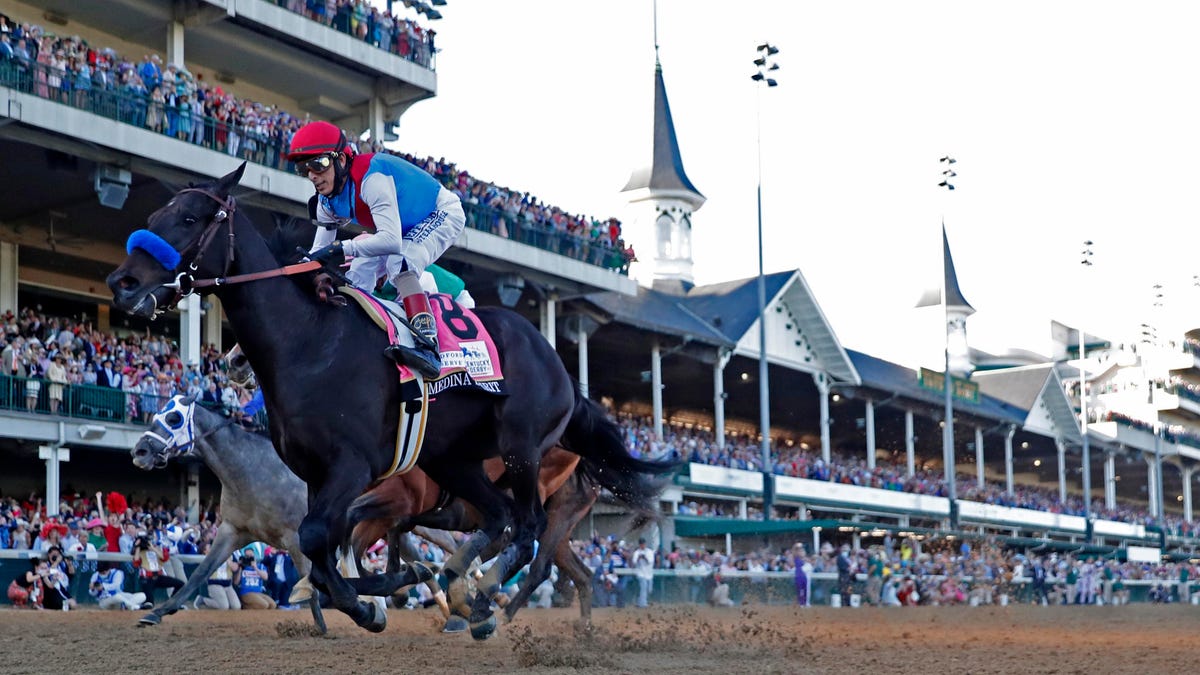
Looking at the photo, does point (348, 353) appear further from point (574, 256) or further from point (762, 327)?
point (762, 327)

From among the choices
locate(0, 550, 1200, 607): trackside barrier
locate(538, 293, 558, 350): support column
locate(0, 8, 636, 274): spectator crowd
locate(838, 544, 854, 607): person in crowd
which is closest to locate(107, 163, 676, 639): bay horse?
locate(0, 550, 1200, 607): trackside barrier

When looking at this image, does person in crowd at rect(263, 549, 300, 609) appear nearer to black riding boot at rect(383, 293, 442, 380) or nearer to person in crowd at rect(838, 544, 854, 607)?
black riding boot at rect(383, 293, 442, 380)

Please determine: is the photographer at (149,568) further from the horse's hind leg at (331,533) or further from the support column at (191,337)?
the horse's hind leg at (331,533)

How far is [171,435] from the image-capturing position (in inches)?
472

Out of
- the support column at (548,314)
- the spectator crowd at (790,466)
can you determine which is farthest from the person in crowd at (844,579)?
the support column at (548,314)

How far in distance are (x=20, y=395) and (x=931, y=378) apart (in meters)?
35.5

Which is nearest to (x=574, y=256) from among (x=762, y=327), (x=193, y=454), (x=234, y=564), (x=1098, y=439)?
(x=762, y=327)

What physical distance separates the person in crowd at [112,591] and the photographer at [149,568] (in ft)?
0.64

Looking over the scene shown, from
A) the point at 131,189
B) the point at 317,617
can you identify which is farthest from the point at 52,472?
the point at 317,617

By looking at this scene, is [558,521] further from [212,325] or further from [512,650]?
[212,325]

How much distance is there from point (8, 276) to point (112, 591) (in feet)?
35.4

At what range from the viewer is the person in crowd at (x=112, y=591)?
50.3 ft

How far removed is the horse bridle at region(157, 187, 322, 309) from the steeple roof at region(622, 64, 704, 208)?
49822 mm

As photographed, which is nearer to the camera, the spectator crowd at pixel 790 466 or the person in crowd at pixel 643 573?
the person in crowd at pixel 643 573
